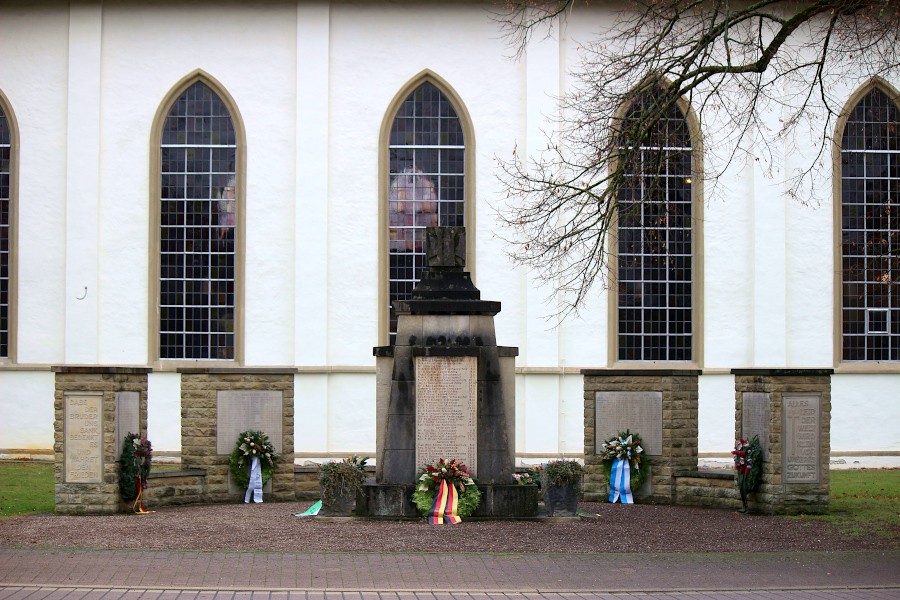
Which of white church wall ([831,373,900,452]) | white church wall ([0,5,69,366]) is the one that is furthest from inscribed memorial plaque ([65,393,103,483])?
white church wall ([831,373,900,452])

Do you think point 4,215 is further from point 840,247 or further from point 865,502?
point 865,502

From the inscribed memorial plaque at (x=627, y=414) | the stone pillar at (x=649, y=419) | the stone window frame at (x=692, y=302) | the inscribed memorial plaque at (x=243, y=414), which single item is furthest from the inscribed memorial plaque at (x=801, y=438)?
the stone window frame at (x=692, y=302)

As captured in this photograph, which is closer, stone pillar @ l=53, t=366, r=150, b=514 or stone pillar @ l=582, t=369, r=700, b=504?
stone pillar @ l=53, t=366, r=150, b=514

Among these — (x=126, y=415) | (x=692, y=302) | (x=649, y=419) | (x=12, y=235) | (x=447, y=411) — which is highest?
(x=12, y=235)

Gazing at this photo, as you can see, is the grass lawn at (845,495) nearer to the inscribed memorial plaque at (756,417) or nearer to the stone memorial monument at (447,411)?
the inscribed memorial plaque at (756,417)

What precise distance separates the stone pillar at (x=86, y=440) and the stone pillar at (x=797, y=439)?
905 cm

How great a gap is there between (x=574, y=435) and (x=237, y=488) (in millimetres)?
9708

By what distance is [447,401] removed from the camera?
1681 centimetres

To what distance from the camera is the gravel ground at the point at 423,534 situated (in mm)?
14086

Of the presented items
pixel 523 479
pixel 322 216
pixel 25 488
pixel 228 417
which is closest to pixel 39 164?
pixel 322 216

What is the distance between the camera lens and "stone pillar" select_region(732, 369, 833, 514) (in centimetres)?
1788

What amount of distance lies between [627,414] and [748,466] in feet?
8.02

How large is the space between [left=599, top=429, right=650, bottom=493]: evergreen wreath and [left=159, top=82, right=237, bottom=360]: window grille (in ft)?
35.7

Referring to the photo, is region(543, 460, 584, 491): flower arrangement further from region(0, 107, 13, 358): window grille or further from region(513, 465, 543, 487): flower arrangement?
region(0, 107, 13, 358): window grille
